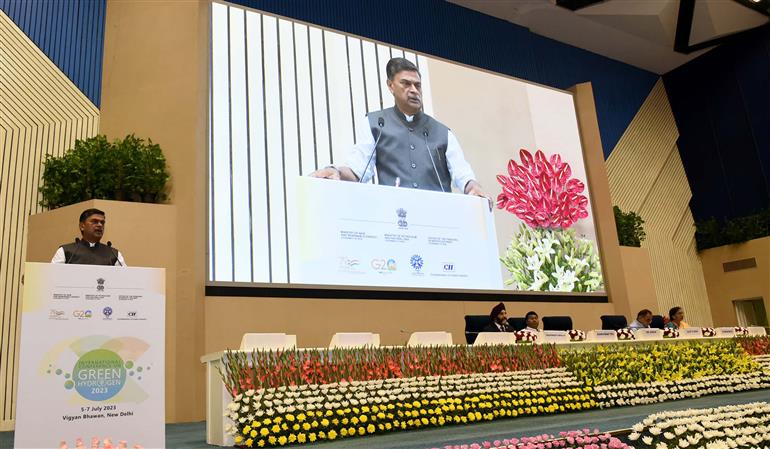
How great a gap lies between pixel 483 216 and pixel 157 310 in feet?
19.3

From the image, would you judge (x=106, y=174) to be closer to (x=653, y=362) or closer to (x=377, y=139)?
(x=377, y=139)

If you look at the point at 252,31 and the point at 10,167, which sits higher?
the point at 252,31

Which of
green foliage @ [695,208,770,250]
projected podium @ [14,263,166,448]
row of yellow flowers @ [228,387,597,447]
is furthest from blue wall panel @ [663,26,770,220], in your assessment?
projected podium @ [14,263,166,448]

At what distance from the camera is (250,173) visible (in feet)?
21.9

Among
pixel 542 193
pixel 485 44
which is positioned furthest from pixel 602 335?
pixel 485 44

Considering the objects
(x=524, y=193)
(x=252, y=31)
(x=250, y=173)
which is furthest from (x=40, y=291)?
A: (x=524, y=193)

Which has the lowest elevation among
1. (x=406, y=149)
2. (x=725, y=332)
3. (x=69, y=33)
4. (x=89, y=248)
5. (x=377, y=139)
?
(x=725, y=332)

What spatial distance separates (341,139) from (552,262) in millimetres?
3609

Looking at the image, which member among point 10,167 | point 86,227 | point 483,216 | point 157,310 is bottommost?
point 157,310

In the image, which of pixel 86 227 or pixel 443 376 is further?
pixel 443 376

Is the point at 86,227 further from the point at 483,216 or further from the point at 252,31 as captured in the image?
the point at 483,216

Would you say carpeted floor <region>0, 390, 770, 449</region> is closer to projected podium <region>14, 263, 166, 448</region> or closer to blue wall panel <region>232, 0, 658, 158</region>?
projected podium <region>14, 263, 166, 448</region>

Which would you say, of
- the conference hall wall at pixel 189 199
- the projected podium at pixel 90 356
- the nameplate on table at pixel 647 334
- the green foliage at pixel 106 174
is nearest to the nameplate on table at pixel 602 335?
the nameplate on table at pixel 647 334

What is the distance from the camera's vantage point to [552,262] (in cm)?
889
